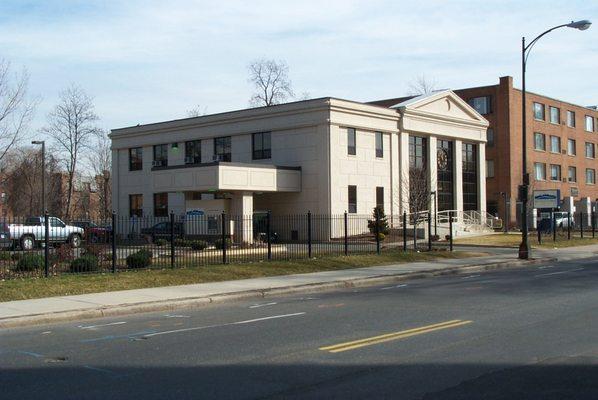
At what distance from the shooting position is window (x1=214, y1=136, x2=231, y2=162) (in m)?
47.1

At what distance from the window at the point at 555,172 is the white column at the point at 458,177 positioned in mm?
23420

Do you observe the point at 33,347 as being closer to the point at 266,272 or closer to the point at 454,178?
the point at 266,272

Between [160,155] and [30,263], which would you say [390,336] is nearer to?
[30,263]

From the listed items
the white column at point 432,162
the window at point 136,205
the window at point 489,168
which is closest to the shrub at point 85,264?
the window at point 136,205

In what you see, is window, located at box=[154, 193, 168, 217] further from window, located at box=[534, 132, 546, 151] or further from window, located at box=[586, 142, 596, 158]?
window, located at box=[586, 142, 596, 158]

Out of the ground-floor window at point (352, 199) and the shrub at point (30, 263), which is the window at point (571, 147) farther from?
the shrub at point (30, 263)

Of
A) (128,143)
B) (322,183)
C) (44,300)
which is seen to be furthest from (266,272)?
(128,143)

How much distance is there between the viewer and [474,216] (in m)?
54.2

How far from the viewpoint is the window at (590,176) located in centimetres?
7919

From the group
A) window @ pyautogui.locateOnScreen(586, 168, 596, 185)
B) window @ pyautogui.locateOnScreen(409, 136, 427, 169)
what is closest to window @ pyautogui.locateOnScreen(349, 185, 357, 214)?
window @ pyautogui.locateOnScreen(409, 136, 427, 169)

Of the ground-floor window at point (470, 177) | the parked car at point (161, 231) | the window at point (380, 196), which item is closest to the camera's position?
the parked car at point (161, 231)

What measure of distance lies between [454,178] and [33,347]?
4622 centimetres

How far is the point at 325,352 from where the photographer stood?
29.0ft

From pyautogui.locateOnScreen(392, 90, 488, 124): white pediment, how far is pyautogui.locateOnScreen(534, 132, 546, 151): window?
17.7 meters
